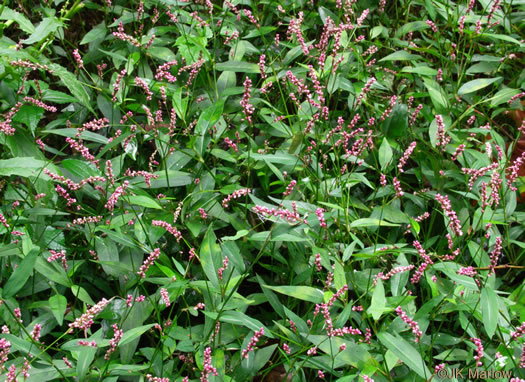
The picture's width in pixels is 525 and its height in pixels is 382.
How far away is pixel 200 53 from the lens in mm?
1976

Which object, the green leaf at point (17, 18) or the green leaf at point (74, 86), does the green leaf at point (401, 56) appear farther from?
the green leaf at point (17, 18)

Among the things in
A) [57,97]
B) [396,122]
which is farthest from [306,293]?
[57,97]

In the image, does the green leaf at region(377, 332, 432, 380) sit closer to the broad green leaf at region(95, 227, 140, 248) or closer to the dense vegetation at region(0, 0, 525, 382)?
the dense vegetation at region(0, 0, 525, 382)

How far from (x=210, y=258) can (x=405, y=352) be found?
0.53m

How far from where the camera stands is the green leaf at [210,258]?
1.45 metres

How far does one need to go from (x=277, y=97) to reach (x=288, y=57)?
216 mm

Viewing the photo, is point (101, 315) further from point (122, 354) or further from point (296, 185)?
point (296, 185)

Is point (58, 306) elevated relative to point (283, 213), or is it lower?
lower

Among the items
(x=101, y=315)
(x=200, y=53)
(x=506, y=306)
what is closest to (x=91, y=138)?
(x=200, y=53)

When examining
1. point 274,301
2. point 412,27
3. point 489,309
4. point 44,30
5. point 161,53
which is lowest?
point 274,301

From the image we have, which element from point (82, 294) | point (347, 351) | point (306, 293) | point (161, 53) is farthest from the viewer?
point (161, 53)

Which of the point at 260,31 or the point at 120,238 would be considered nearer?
the point at 120,238

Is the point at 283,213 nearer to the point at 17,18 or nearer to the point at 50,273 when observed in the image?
the point at 50,273

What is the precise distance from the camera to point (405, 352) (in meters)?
1.29
